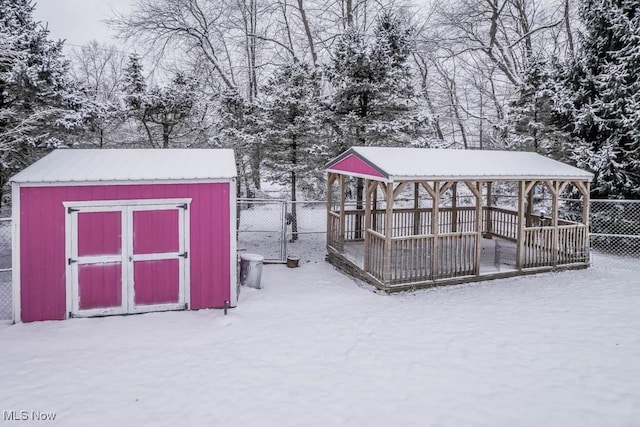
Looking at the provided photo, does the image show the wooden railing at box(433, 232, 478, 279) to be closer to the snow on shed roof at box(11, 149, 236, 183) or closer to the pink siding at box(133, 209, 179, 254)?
the snow on shed roof at box(11, 149, 236, 183)

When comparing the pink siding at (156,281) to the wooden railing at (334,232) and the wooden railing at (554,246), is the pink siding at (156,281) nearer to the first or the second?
the wooden railing at (334,232)

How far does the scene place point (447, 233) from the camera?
9.12m

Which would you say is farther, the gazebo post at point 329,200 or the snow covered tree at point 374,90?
the snow covered tree at point 374,90

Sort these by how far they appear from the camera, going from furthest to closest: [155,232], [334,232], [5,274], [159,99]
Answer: [159,99]
[334,232]
[5,274]
[155,232]

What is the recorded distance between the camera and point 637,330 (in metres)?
6.46

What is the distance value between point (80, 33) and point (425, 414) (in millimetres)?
34522

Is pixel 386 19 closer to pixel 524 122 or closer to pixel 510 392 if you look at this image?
pixel 524 122

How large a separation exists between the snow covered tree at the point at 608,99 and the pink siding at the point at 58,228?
11.0 metres

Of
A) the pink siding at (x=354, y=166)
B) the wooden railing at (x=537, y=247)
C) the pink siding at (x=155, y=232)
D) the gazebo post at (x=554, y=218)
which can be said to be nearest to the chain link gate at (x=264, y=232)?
the pink siding at (x=354, y=166)

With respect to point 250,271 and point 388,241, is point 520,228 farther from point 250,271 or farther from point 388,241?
point 250,271

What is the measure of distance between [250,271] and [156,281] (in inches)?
85.6

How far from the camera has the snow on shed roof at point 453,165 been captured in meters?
8.48

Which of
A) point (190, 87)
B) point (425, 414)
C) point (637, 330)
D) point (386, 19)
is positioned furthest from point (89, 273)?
point (386, 19)

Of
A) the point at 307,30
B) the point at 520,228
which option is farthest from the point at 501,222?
the point at 307,30
